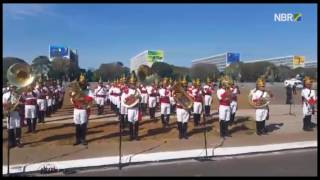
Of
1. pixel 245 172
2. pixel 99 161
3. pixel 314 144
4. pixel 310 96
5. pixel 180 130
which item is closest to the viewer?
pixel 245 172

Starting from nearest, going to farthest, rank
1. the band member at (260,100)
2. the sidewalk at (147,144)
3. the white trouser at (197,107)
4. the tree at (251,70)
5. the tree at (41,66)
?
the sidewalk at (147,144), the band member at (260,100), the white trouser at (197,107), the tree at (41,66), the tree at (251,70)

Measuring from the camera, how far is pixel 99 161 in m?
10.5

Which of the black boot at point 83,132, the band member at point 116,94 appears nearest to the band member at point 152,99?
the band member at point 116,94

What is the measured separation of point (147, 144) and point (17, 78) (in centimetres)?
381

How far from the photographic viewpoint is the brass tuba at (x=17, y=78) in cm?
1243

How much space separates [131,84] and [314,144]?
5458 mm

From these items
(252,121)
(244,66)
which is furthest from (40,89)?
(244,66)

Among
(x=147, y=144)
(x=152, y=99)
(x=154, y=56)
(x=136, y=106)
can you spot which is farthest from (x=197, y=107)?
(x=154, y=56)

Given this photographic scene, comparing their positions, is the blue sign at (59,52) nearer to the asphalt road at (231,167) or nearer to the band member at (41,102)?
the band member at (41,102)

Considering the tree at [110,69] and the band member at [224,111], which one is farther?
the tree at [110,69]

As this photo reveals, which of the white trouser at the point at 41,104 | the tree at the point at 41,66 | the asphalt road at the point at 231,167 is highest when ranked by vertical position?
the tree at the point at 41,66

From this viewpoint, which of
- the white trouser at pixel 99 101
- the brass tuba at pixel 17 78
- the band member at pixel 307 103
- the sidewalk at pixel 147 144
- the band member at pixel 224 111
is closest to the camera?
the sidewalk at pixel 147 144

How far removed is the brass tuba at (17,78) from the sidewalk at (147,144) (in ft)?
3.79

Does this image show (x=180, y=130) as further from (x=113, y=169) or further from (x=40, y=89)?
(x=40, y=89)
